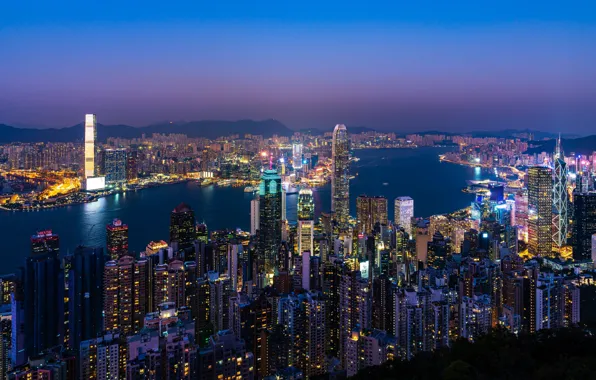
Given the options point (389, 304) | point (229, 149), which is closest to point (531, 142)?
point (229, 149)

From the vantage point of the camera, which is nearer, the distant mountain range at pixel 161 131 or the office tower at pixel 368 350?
the office tower at pixel 368 350

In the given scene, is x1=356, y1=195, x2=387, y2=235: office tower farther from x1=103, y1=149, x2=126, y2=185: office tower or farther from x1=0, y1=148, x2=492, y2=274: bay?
x1=103, y1=149, x2=126, y2=185: office tower

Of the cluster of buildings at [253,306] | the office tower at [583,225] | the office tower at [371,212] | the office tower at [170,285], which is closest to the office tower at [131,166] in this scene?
the cluster of buildings at [253,306]

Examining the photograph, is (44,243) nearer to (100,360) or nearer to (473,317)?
(100,360)

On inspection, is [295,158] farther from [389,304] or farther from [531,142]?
[389,304]

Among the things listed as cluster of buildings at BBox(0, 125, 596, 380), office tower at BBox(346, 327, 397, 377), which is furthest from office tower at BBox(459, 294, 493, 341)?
office tower at BBox(346, 327, 397, 377)

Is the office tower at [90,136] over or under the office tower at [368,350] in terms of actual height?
over

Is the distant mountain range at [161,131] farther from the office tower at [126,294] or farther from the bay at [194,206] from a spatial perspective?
the office tower at [126,294]

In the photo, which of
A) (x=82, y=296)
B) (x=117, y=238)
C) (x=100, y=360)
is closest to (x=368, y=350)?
(x=100, y=360)
